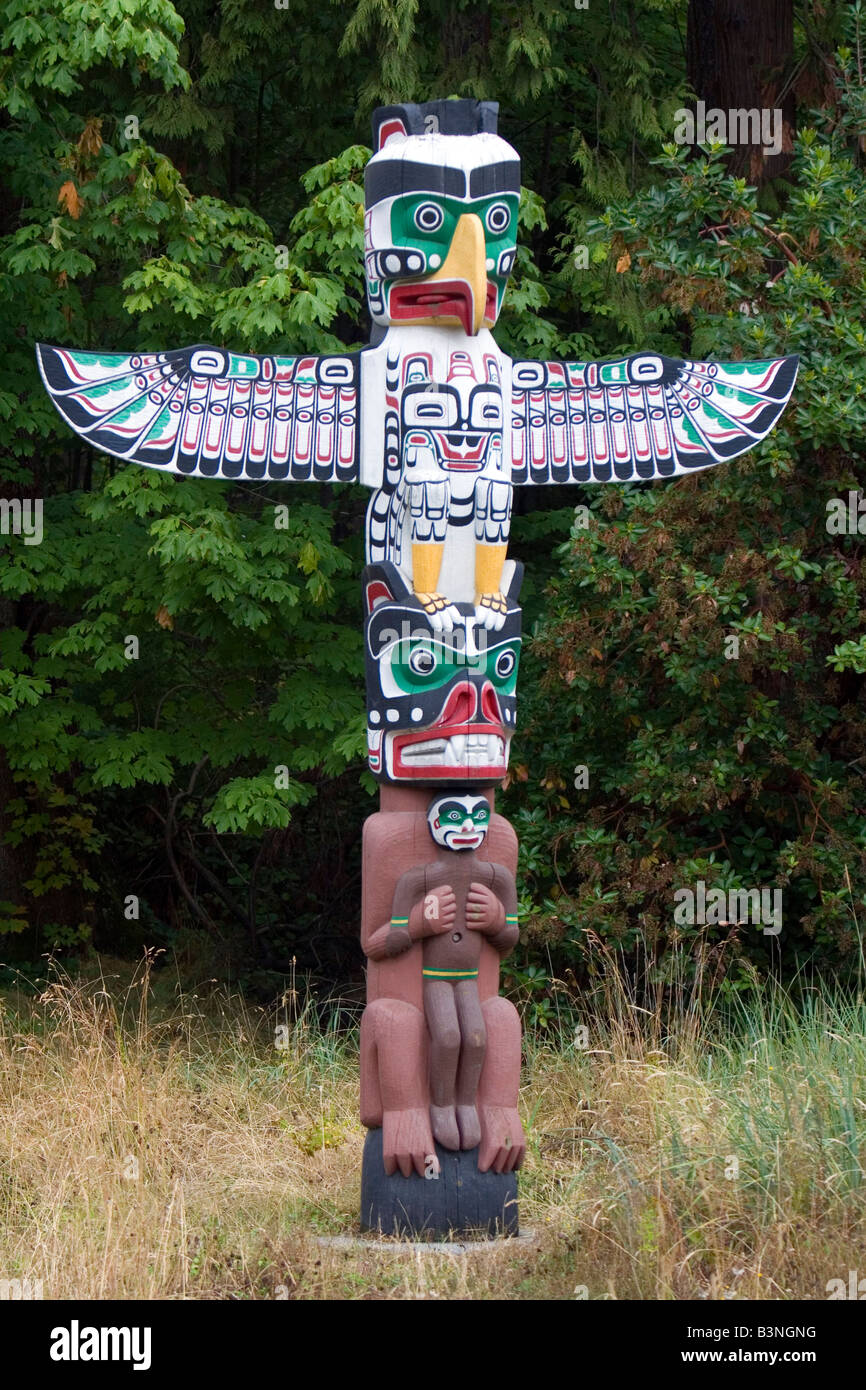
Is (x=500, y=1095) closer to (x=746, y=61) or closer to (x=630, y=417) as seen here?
(x=630, y=417)

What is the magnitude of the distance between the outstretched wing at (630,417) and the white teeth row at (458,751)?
4.41 ft

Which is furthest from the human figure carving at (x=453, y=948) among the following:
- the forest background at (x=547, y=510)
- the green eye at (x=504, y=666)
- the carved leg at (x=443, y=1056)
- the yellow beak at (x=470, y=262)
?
the forest background at (x=547, y=510)

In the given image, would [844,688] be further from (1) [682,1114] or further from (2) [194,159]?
(2) [194,159]

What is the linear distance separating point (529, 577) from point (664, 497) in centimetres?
232

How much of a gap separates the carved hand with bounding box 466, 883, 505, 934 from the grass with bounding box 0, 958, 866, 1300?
1027mm

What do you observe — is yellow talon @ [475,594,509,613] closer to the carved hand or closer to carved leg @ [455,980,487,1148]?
the carved hand

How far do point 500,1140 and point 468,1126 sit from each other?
0.14 meters

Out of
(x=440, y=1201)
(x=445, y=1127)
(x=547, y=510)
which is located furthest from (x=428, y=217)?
(x=547, y=510)

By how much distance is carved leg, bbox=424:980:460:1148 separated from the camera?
6477 millimetres

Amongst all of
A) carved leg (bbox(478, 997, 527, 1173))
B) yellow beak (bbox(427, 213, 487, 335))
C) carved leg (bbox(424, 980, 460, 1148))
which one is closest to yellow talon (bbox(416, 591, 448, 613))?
yellow beak (bbox(427, 213, 487, 335))

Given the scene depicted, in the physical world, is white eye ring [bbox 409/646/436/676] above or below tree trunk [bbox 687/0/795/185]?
below

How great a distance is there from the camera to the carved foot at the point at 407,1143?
6422 mm

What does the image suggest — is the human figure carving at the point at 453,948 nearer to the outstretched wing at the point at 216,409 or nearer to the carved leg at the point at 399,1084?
the carved leg at the point at 399,1084

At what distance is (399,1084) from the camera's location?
6465 millimetres
